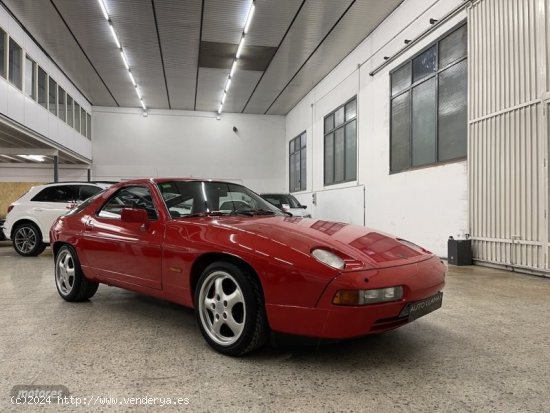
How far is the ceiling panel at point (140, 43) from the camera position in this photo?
9.25m

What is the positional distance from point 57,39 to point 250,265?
11.7 meters

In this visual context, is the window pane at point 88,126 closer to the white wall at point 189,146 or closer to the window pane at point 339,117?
the white wall at point 189,146

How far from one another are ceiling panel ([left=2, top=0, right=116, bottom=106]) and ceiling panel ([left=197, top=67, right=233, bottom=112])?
372 centimetres

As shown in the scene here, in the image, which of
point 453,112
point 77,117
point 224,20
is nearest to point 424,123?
point 453,112

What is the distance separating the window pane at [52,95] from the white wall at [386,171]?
29.9ft

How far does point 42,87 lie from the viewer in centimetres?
1175

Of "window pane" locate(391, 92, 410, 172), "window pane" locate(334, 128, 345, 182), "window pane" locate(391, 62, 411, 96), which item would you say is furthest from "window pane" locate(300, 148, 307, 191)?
"window pane" locate(391, 62, 411, 96)

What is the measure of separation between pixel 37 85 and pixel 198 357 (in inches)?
453

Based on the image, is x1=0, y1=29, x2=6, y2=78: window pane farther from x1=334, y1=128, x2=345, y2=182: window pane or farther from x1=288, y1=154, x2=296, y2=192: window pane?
x1=288, y1=154, x2=296, y2=192: window pane

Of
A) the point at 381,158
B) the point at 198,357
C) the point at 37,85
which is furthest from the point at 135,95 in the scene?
the point at 198,357

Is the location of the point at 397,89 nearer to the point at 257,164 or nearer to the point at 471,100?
the point at 471,100

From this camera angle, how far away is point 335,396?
1.95 m

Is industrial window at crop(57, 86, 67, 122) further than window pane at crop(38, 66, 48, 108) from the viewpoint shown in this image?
Yes

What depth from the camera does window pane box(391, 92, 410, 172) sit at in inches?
351
